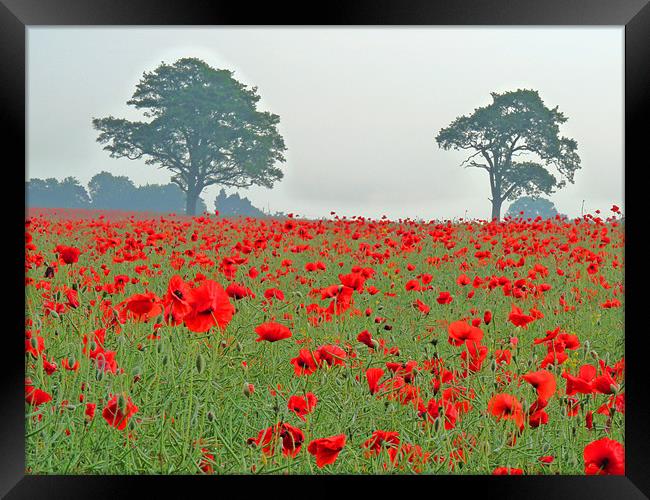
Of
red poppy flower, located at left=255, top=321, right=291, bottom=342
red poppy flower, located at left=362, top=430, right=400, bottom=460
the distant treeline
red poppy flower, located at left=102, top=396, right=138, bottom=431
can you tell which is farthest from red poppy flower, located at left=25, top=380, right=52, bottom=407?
the distant treeline

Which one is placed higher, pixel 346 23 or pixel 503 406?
pixel 346 23

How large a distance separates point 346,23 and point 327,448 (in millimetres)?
1005

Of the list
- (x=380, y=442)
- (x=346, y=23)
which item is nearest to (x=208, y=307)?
(x=380, y=442)

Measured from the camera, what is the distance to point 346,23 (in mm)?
1573

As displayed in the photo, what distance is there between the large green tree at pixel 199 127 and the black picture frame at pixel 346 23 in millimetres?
16290

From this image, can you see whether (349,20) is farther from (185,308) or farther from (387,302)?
(387,302)

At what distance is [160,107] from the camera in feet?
60.8

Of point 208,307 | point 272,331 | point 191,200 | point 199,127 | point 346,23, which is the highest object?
point 199,127

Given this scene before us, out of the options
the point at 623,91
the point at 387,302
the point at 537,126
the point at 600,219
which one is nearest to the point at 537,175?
the point at 537,126

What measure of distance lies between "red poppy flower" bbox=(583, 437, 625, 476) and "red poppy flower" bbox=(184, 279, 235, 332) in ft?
3.18

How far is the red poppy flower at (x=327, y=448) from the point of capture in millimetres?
1351

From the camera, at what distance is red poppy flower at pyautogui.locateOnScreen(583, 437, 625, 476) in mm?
1582

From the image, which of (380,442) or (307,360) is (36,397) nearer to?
(307,360)

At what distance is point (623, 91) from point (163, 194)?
14343mm
